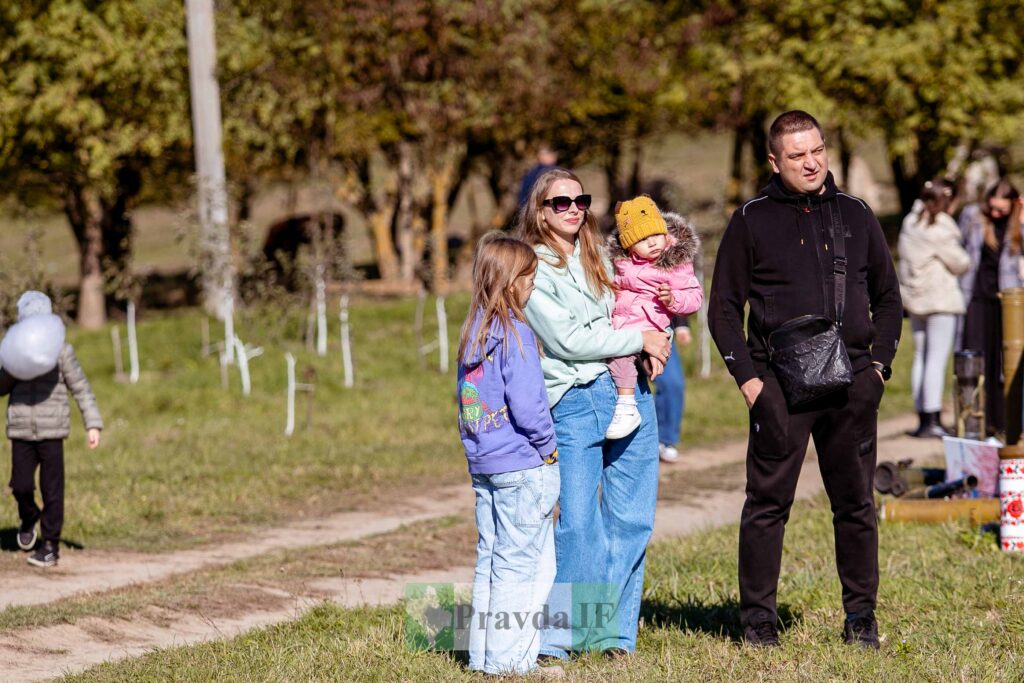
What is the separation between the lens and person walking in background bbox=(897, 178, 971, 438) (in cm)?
1184

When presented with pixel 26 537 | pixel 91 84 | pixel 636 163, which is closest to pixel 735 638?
pixel 26 537

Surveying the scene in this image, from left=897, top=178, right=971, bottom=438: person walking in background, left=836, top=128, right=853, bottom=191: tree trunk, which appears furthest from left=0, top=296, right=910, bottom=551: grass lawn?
left=836, top=128, right=853, bottom=191: tree trunk

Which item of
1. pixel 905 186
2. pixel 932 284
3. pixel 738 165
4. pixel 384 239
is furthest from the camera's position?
pixel 738 165

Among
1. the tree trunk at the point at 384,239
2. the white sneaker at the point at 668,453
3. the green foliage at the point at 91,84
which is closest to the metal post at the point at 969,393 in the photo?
the white sneaker at the point at 668,453

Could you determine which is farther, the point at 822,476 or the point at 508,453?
the point at 822,476

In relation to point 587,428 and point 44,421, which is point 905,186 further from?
point 587,428

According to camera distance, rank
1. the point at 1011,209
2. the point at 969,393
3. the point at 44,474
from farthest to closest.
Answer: the point at 1011,209, the point at 969,393, the point at 44,474

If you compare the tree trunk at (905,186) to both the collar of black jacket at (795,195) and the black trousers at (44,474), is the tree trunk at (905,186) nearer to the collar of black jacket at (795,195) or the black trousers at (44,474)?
the black trousers at (44,474)

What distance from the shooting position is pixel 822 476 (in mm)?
5531

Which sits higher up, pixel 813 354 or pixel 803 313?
pixel 803 313

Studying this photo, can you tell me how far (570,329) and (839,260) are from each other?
1.05m

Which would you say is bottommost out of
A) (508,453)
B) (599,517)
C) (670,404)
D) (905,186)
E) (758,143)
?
(670,404)

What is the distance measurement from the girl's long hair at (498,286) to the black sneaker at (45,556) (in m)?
4.34

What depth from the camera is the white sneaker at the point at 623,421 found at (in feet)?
17.5
